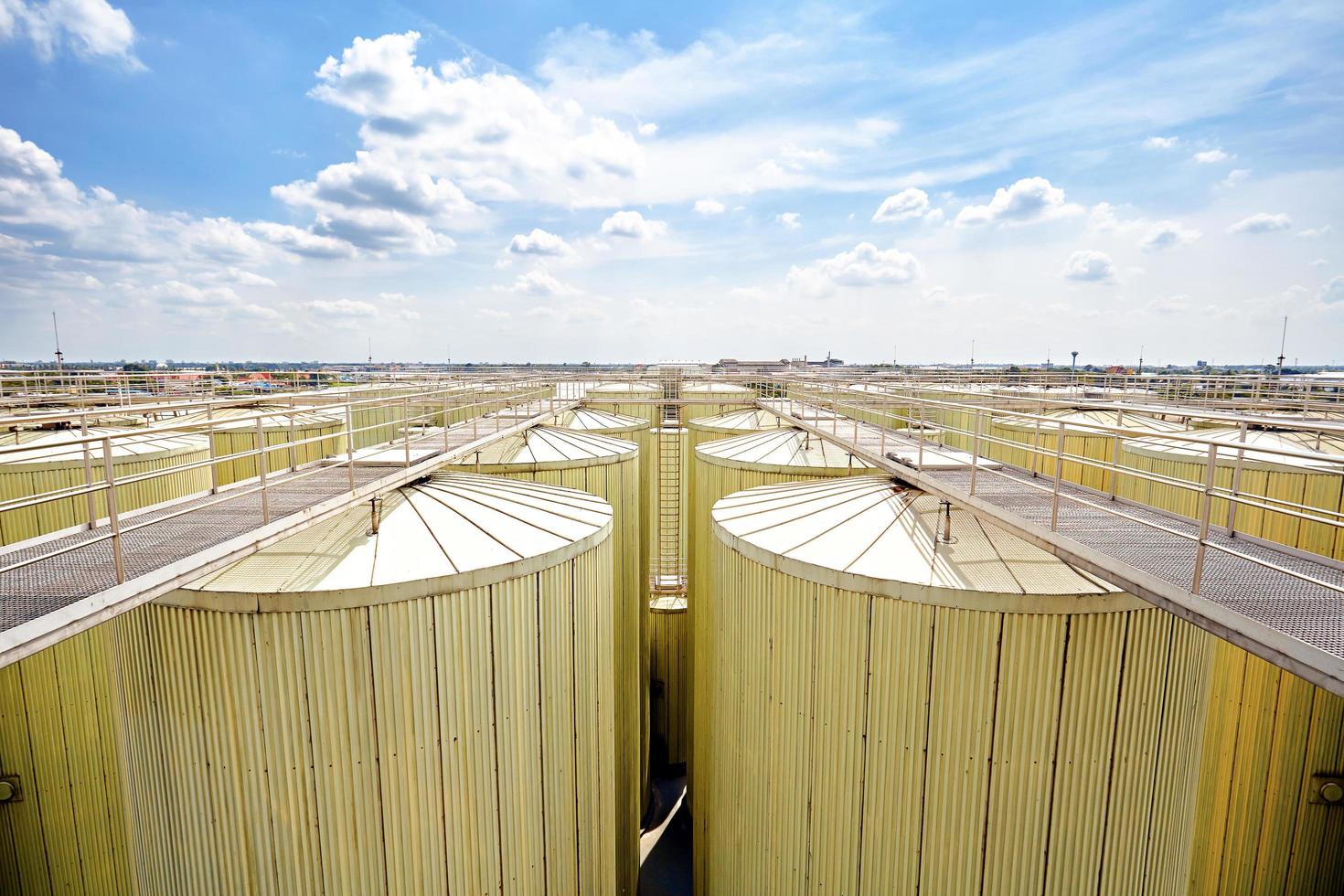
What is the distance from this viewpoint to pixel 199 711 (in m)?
6.60

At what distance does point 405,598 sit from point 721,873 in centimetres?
769

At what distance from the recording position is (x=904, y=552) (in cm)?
755

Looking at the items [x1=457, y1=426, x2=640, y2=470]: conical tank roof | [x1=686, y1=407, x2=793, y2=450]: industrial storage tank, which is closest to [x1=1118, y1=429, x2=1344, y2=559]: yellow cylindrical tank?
[x1=686, y1=407, x2=793, y2=450]: industrial storage tank

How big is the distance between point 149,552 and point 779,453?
433 inches

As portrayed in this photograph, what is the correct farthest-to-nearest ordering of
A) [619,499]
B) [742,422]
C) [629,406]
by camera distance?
[629,406] < [742,422] < [619,499]

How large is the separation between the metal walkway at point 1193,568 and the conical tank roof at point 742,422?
984cm

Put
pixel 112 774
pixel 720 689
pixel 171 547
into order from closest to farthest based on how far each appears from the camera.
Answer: pixel 171 547 → pixel 720 689 → pixel 112 774

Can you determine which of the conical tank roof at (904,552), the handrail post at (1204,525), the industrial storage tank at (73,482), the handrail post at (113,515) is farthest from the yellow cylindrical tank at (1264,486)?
the industrial storage tank at (73,482)

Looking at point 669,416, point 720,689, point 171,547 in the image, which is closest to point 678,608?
point 720,689

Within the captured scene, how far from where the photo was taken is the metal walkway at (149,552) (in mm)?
4484

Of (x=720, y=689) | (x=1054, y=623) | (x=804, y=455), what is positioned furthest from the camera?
(x=804, y=455)

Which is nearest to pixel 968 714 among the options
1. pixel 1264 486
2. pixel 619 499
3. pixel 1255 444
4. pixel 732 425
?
pixel 619 499

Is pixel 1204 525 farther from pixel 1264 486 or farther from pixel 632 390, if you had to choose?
pixel 632 390

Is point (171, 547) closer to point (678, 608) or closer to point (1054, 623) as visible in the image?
point (1054, 623)
